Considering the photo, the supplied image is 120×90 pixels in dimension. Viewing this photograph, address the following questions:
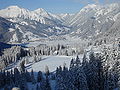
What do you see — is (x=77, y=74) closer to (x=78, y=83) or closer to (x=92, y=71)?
(x=78, y=83)

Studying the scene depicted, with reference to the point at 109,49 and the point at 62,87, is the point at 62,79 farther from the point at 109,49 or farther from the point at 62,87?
the point at 109,49

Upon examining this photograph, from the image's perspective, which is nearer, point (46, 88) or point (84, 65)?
point (84, 65)

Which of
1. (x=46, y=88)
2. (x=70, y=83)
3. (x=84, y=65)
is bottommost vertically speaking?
(x=46, y=88)

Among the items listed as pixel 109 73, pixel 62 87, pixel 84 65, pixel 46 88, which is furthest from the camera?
pixel 46 88

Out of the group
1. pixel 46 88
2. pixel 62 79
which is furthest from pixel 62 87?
pixel 46 88

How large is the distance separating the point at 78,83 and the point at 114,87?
1031 cm

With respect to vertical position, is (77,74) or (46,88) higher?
(77,74)

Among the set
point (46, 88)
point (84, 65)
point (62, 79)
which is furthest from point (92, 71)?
point (46, 88)

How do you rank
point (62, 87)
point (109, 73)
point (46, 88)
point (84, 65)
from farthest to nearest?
point (46, 88) → point (84, 65) → point (109, 73) → point (62, 87)

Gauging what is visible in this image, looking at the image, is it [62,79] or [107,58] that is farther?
[107,58]

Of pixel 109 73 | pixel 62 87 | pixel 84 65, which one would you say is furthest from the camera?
pixel 84 65

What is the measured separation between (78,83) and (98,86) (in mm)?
8778

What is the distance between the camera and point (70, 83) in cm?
4656

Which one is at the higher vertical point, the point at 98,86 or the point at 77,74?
the point at 77,74
